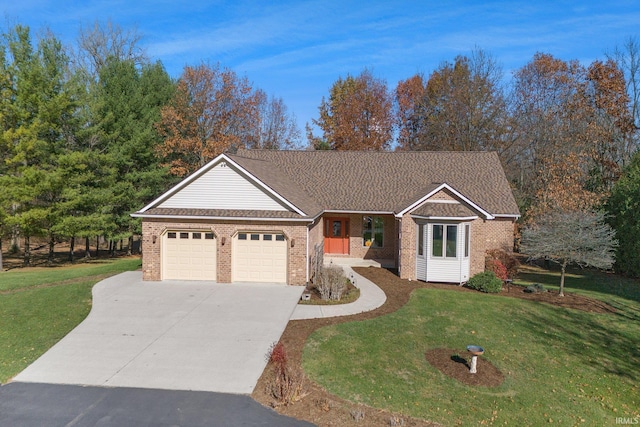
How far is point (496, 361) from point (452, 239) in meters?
8.22

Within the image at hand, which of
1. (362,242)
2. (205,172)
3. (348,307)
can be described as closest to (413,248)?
(362,242)

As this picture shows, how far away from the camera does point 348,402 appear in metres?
Result: 8.50

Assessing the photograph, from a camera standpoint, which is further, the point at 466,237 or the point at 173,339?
the point at 466,237

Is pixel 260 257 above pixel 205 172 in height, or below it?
below

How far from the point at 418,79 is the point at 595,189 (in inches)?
986

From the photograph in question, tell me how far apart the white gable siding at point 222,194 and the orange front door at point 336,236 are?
24.6 feet

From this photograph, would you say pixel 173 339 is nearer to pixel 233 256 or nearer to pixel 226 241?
pixel 233 256

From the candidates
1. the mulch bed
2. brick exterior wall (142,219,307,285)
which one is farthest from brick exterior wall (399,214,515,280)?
brick exterior wall (142,219,307,285)

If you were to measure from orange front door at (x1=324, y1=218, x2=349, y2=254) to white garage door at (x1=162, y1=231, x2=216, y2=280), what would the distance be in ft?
27.9

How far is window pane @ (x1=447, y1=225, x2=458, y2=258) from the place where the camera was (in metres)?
18.4

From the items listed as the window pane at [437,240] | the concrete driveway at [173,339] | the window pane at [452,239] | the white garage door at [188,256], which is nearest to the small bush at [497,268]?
the window pane at [452,239]

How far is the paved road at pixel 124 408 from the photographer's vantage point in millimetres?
7699

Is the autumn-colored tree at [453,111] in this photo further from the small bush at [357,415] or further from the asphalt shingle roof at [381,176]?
the small bush at [357,415]

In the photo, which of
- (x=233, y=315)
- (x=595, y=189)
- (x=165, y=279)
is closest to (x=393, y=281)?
(x=233, y=315)
